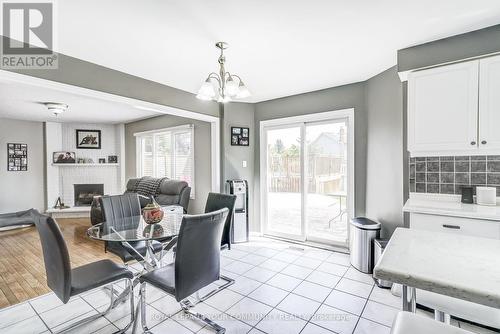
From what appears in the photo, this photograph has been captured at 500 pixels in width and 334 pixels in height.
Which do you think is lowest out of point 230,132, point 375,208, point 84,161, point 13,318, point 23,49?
point 13,318

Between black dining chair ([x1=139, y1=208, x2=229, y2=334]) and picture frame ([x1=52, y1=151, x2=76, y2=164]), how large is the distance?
19.1 ft

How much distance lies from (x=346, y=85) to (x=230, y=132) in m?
1.99

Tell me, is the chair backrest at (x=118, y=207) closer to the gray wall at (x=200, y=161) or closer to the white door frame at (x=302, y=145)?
the gray wall at (x=200, y=161)

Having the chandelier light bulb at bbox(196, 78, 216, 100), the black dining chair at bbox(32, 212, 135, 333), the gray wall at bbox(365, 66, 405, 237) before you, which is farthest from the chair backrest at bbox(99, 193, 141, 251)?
the gray wall at bbox(365, 66, 405, 237)

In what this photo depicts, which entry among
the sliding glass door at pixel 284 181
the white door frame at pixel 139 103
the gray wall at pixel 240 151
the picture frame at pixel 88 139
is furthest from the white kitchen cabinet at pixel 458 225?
the picture frame at pixel 88 139

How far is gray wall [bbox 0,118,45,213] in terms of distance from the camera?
5.48m

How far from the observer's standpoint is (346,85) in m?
3.55

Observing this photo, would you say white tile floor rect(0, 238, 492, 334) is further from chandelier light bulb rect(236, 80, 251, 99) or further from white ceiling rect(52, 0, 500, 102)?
white ceiling rect(52, 0, 500, 102)

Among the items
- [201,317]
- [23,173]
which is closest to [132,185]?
[23,173]

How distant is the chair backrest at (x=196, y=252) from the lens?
1.69 m

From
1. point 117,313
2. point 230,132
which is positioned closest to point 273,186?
point 230,132

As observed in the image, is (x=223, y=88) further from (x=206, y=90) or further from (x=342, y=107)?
(x=342, y=107)

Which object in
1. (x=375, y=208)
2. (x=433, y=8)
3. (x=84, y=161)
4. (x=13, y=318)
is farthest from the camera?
(x=84, y=161)

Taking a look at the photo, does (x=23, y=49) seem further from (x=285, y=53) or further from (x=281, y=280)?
(x=281, y=280)
